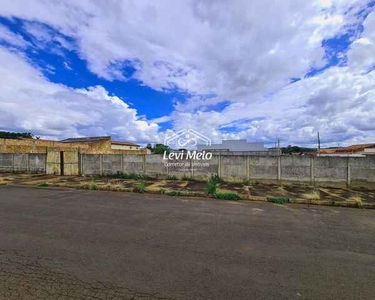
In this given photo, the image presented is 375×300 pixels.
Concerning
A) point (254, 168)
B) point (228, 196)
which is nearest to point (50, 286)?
point (228, 196)

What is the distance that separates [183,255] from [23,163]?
19738 millimetres

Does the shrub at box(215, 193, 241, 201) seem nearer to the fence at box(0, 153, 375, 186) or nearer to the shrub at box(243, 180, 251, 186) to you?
the shrub at box(243, 180, 251, 186)

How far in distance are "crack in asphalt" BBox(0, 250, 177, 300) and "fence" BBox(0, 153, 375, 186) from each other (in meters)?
10.1

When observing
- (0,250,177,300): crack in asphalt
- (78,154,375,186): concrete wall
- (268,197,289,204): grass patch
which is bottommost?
(268,197,289,204): grass patch

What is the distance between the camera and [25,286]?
2.38 meters

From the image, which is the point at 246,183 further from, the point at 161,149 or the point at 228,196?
the point at 161,149

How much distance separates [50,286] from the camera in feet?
7.84

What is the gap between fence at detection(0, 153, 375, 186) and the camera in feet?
33.1

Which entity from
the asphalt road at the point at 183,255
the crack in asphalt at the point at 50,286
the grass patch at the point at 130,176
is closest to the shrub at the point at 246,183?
the asphalt road at the point at 183,255

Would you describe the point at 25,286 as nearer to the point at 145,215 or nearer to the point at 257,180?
the point at 145,215

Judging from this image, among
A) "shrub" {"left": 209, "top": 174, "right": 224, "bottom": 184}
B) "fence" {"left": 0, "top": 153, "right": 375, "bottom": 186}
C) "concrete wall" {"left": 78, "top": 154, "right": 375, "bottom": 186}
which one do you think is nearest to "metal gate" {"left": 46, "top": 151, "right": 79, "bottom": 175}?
"fence" {"left": 0, "top": 153, "right": 375, "bottom": 186}

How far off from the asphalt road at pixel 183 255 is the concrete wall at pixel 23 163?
1270cm

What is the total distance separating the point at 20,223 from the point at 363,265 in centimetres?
673

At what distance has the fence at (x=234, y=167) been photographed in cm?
1008
